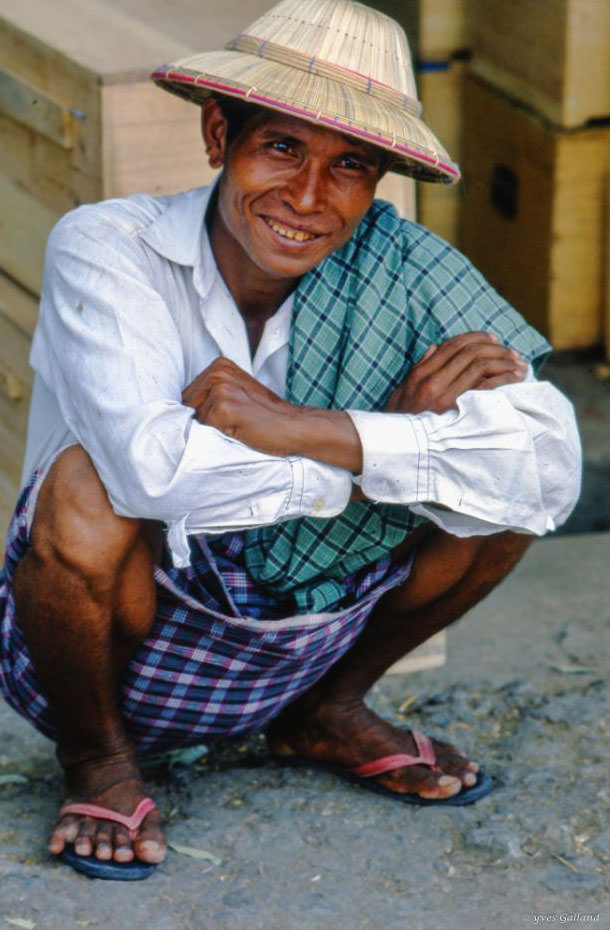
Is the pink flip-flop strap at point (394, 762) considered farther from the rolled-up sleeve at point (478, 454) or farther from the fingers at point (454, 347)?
the fingers at point (454, 347)

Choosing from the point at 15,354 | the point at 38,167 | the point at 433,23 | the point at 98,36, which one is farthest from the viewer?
the point at 433,23

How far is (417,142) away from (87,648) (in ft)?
3.22

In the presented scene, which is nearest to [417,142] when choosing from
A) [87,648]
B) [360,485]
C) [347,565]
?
[360,485]

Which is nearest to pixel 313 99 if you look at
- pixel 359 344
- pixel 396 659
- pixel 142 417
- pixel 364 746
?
pixel 359 344

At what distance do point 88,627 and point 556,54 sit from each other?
240 cm

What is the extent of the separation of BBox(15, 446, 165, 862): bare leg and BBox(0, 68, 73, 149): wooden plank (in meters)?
0.86

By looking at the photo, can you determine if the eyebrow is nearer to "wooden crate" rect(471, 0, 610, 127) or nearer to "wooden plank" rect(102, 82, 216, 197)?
"wooden plank" rect(102, 82, 216, 197)

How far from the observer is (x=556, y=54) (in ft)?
13.6

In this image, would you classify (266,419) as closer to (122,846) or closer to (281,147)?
(281,147)

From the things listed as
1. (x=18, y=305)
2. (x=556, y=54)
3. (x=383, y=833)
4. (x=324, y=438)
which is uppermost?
(x=556, y=54)

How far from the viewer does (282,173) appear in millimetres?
2525

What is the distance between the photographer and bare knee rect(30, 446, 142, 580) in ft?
7.83

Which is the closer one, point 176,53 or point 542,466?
point 542,466

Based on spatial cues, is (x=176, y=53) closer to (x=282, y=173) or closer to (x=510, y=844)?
(x=282, y=173)
